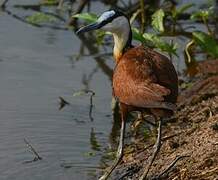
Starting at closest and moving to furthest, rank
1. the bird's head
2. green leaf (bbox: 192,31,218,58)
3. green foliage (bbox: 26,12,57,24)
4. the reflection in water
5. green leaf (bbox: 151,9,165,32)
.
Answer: the bird's head
the reflection in water
green leaf (bbox: 192,31,218,58)
green leaf (bbox: 151,9,165,32)
green foliage (bbox: 26,12,57,24)

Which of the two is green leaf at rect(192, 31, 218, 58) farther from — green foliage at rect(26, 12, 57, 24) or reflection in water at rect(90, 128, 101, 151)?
green foliage at rect(26, 12, 57, 24)

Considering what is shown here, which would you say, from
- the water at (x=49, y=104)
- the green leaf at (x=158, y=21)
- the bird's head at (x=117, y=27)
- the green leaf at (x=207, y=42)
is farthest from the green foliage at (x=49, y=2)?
the bird's head at (x=117, y=27)

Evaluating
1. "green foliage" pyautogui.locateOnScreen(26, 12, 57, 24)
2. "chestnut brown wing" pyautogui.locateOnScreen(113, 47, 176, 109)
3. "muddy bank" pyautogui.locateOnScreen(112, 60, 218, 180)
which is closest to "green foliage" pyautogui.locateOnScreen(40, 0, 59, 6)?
"green foliage" pyautogui.locateOnScreen(26, 12, 57, 24)

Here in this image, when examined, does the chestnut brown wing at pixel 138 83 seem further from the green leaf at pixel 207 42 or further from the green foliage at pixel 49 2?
the green foliage at pixel 49 2

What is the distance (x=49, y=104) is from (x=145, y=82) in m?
2.60

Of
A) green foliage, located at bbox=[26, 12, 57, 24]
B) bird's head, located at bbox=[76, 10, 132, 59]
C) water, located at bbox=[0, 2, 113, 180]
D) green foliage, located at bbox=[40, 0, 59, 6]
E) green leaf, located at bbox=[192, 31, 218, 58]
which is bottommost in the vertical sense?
water, located at bbox=[0, 2, 113, 180]

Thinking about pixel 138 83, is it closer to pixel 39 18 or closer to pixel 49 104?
pixel 49 104

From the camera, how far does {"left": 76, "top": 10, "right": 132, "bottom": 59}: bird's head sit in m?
6.78

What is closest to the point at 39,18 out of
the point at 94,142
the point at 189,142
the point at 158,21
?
Answer: the point at 158,21

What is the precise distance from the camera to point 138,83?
245 inches

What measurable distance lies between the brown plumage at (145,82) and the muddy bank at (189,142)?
→ 452 millimetres

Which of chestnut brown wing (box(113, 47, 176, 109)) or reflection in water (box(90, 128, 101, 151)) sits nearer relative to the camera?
chestnut brown wing (box(113, 47, 176, 109))

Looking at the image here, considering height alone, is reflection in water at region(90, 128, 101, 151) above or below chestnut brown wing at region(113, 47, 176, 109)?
below

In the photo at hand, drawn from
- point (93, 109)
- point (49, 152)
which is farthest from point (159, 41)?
point (49, 152)
